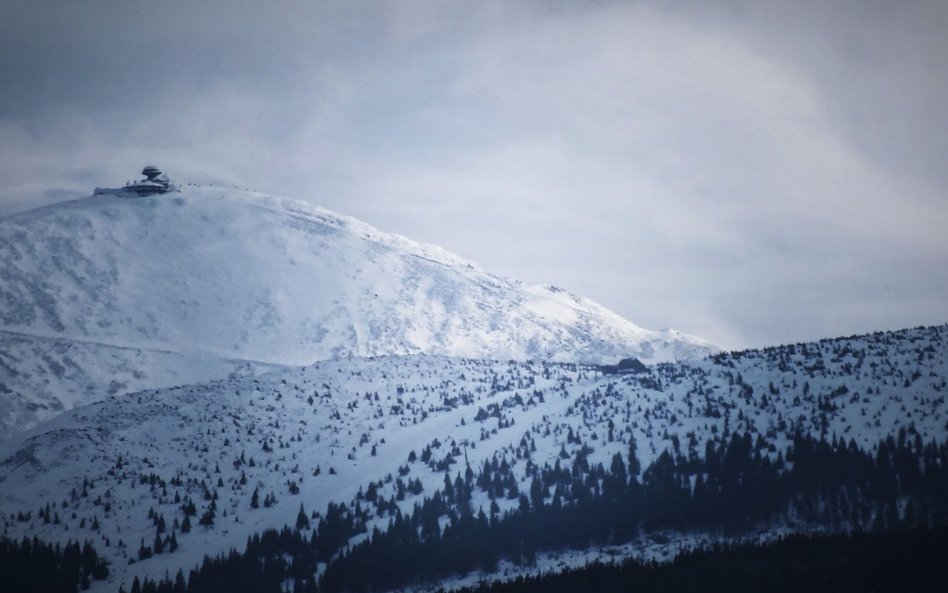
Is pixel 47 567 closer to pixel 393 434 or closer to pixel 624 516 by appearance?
pixel 393 434

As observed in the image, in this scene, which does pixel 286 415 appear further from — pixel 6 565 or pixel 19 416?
pixel 19 416

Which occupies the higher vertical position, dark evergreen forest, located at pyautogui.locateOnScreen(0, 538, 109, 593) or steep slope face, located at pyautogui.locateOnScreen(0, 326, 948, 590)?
steep slope face, located at pyautogui.locateOnScreen(0, 326, 948, 590)

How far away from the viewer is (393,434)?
149 m

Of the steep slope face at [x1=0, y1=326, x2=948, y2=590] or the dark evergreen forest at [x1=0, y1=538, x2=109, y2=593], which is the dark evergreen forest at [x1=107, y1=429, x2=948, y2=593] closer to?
the steep slope face at [x1=0, y1=326, x2=948, y2=590]

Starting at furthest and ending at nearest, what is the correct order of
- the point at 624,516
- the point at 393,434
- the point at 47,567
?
the point at 393,434 → the point at 624,516 → the point at 47,567

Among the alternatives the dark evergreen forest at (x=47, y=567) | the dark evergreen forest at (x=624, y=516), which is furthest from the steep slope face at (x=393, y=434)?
the dark evergreen forest at (x=47, y=567)

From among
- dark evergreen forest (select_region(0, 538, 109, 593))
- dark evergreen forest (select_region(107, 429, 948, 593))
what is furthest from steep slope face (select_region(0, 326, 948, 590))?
dark evergreen forest (select_region(0, 538, 109, 593))

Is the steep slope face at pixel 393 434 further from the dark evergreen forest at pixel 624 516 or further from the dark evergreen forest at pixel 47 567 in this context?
the dark evergreen forest at pixel 47 567

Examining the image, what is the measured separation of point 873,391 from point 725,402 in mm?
20890

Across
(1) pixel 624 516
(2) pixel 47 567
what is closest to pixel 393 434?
(1) pixel 624 516

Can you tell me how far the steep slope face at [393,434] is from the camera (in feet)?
392

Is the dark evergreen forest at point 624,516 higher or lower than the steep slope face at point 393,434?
lower

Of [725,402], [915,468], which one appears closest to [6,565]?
[725,402]

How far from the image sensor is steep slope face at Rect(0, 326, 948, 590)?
392 ft
